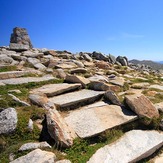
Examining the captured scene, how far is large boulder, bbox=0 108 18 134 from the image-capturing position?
6.50m

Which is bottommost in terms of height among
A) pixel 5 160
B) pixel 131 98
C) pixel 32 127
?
pixel 5 160

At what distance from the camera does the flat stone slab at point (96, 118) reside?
717 cm

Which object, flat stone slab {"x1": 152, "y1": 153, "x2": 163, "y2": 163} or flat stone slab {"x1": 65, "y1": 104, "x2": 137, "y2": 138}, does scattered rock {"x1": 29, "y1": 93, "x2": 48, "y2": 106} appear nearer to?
flat stone slab {"x1": 65, "y1": 104, "x2": 137, "y2": 138}

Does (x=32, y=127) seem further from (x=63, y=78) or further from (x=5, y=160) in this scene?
(x=63, y=78)

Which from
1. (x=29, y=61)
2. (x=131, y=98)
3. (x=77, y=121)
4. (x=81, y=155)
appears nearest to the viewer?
(x=81, y=155)

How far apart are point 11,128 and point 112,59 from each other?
22.5m

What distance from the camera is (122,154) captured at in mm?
6484

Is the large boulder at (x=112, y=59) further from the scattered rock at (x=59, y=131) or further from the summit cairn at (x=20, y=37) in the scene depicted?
the scattered rock at (x=59, y=131)

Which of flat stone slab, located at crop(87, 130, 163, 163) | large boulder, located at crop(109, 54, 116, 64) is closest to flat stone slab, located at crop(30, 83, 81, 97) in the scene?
flat stone slab, located at crop(87, 130, 163, 163)

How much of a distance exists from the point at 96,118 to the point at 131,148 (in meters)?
1.56

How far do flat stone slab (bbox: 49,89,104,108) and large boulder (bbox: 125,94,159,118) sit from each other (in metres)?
1.51

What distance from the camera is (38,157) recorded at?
18.3ft

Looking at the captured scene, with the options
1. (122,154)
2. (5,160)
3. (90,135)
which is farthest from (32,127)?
(122,154)

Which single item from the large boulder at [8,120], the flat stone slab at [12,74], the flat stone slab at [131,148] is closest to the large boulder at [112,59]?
the flat stone slab at [12,74]
